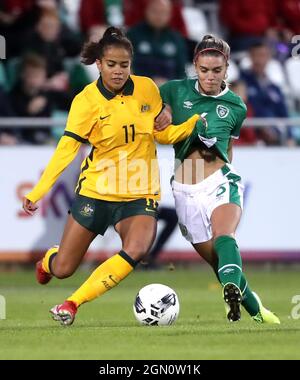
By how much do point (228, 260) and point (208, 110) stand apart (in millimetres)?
1336

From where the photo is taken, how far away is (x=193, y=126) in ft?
32.9

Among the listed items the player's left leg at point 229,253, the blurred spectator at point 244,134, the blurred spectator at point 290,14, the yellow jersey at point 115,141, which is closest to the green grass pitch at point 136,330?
the player's left leg at point 229,253

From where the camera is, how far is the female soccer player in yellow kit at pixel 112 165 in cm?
994

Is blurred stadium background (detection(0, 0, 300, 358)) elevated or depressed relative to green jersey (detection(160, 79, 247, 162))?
elevated

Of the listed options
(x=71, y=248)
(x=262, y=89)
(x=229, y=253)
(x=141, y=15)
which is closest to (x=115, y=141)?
(x=71, y=248)

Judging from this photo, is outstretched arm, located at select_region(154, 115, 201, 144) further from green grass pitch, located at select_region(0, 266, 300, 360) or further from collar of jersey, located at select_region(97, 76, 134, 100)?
green grass pitch, located at select_region(0, 266, 300, 360)

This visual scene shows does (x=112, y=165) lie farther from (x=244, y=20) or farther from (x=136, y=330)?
(x=244, y=20)

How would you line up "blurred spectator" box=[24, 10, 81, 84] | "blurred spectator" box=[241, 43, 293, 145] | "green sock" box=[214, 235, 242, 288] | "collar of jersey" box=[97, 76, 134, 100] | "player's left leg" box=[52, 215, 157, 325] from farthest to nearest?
"blurred spectator" box=[241, 43, 293, 145], "blurred spectator" box=[24, 10, 81, 84], "collar of jersey" box=[97, 76, 134, 100], "player's left leg" box=[52, 215, 157, 325], "green sock" box=[214, 235, 242, 288]

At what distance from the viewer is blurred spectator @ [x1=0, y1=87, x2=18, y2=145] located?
15961mm

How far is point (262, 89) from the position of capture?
17.9m

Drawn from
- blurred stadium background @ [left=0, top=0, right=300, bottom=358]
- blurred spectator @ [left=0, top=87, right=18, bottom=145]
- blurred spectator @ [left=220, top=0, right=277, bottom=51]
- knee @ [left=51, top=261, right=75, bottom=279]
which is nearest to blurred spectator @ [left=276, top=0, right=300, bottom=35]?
blurred spectator @ [left=220, top=0, right=277, bottom=51]

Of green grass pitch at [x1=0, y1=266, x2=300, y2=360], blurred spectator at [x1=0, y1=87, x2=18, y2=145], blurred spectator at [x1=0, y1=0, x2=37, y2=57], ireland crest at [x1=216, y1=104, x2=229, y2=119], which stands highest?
blurred spectator at [x1=0, y1=0, x2=37, y2=57]

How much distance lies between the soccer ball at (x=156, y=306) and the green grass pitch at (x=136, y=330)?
0.10 m

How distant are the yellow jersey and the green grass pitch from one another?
111 cm
